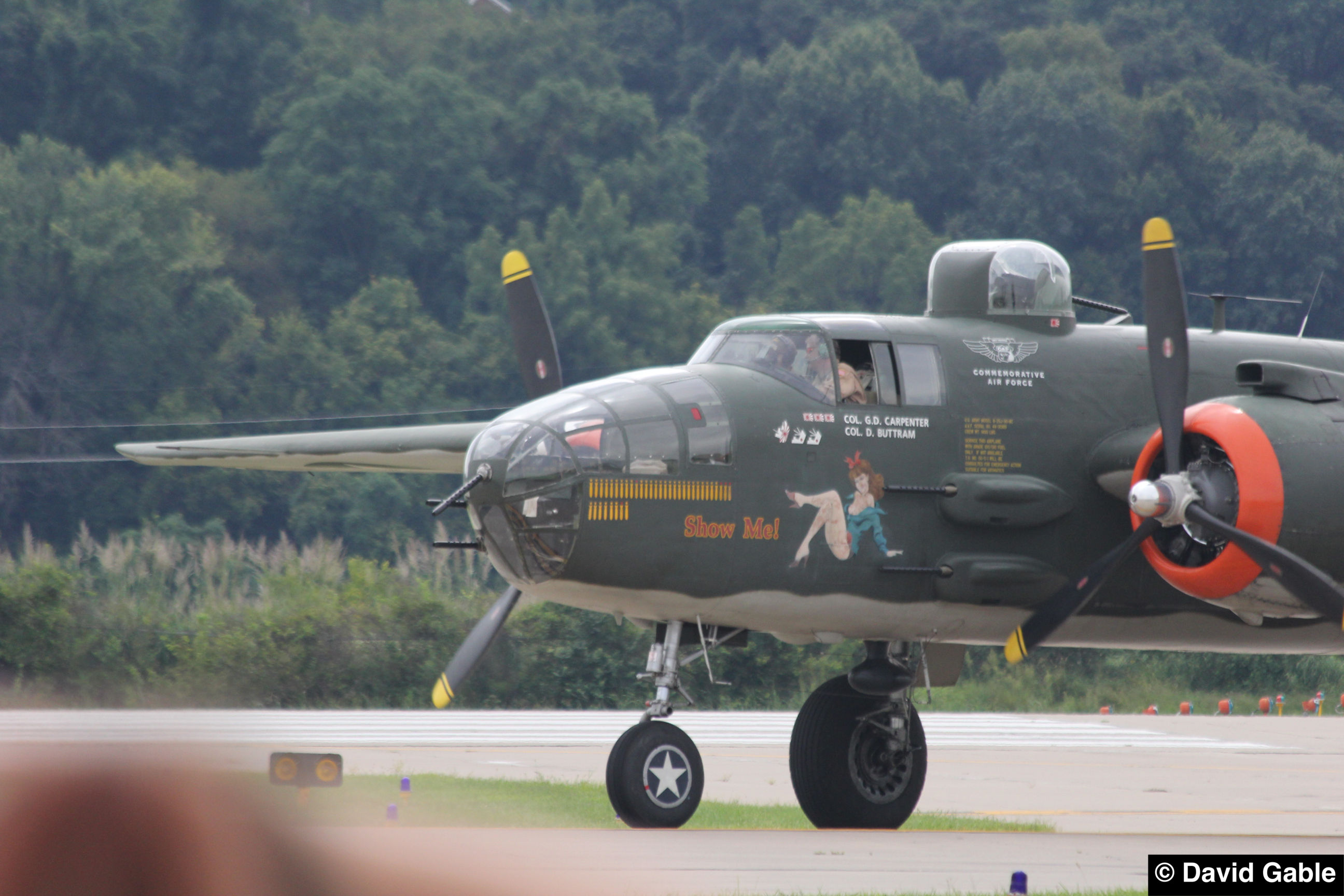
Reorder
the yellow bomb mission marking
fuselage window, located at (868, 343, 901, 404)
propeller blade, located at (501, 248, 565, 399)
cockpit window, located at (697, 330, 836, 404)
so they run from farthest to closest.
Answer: propeller blade, located at (501, 248, 565, 399) < fuselage window, located at (868, 343, 901, 404) < cockpit window, located at (697, 330, 836, 404) < the yellow bomb mission marking

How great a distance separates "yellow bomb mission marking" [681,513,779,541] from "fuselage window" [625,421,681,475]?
405 millimetres

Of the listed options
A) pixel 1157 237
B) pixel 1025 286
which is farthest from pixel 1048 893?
pixel 1025 286

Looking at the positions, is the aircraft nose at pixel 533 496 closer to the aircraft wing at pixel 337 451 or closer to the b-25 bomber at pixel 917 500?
the b-25 bomber at pixel 917 500

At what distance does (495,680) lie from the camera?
104 ft

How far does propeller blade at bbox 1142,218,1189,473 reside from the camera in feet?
42.6

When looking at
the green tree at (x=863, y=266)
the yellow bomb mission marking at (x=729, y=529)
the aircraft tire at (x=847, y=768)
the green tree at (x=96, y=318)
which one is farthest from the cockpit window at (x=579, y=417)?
the green tree at (x=863, y=266)

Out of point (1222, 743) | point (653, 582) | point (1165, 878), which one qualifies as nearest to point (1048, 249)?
point (653, 582)

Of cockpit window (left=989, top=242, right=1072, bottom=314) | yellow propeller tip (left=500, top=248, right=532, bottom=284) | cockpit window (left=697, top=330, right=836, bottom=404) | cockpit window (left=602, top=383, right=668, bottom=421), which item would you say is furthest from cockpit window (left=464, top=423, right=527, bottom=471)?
cockpit window (left=989, top=242, right=1072, bottom=314)

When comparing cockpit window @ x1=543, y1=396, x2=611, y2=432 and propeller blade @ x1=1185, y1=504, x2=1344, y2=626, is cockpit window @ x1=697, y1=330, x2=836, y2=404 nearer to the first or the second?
cockpit window @ x1=543, y1=396, x2=611, y2=432

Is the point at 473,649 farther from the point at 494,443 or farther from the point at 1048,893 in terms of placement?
the point at 1048,893

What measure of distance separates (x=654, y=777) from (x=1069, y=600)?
3.57 m

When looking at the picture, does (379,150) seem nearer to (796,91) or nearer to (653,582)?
(796,91)

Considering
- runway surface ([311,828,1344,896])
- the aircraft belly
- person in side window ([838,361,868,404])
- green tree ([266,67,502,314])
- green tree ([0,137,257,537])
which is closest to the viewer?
runway surface ([311,828,1344,896])

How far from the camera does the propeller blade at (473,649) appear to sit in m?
14.4
